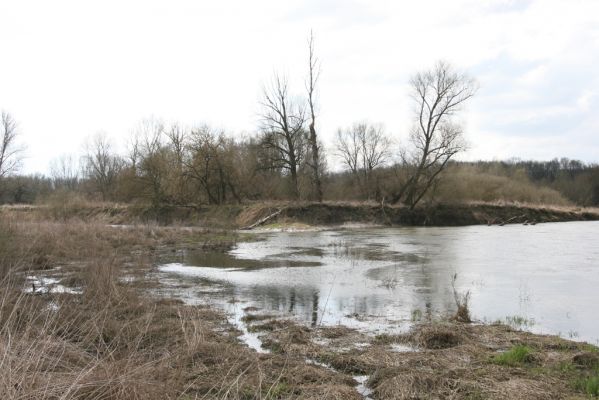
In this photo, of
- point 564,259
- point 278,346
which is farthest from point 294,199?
point 278,346

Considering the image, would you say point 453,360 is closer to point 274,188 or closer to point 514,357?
point 514,357

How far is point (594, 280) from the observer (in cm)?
1509

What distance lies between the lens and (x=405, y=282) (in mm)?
14992

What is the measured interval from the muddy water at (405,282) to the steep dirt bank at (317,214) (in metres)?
19.6

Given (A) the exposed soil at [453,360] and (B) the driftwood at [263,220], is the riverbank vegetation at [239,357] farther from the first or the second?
(B) the driftwood at [263,220]

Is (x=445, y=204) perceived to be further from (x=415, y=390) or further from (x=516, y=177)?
(x=415, y=390)

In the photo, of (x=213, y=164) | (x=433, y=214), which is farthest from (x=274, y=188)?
(x=433, y=214)

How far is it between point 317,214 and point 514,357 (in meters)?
38.6

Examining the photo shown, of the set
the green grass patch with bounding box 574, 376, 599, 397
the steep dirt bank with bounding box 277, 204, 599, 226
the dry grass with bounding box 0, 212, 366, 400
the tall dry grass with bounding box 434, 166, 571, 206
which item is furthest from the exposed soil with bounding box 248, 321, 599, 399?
the tall dry grass with bounding box 434, 166, 571, 206

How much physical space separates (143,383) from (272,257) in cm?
1781

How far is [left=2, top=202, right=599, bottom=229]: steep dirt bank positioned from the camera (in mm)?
45219

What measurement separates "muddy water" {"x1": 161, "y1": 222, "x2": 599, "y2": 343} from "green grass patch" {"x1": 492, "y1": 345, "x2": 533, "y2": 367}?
2.22m

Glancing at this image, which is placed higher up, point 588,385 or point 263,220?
point 263,220

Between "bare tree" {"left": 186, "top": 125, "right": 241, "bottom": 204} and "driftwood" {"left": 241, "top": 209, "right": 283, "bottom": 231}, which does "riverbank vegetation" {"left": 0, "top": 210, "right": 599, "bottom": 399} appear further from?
"bare tree" {"left": 186, "top": 125, "right": 241, "bottom": 204}
